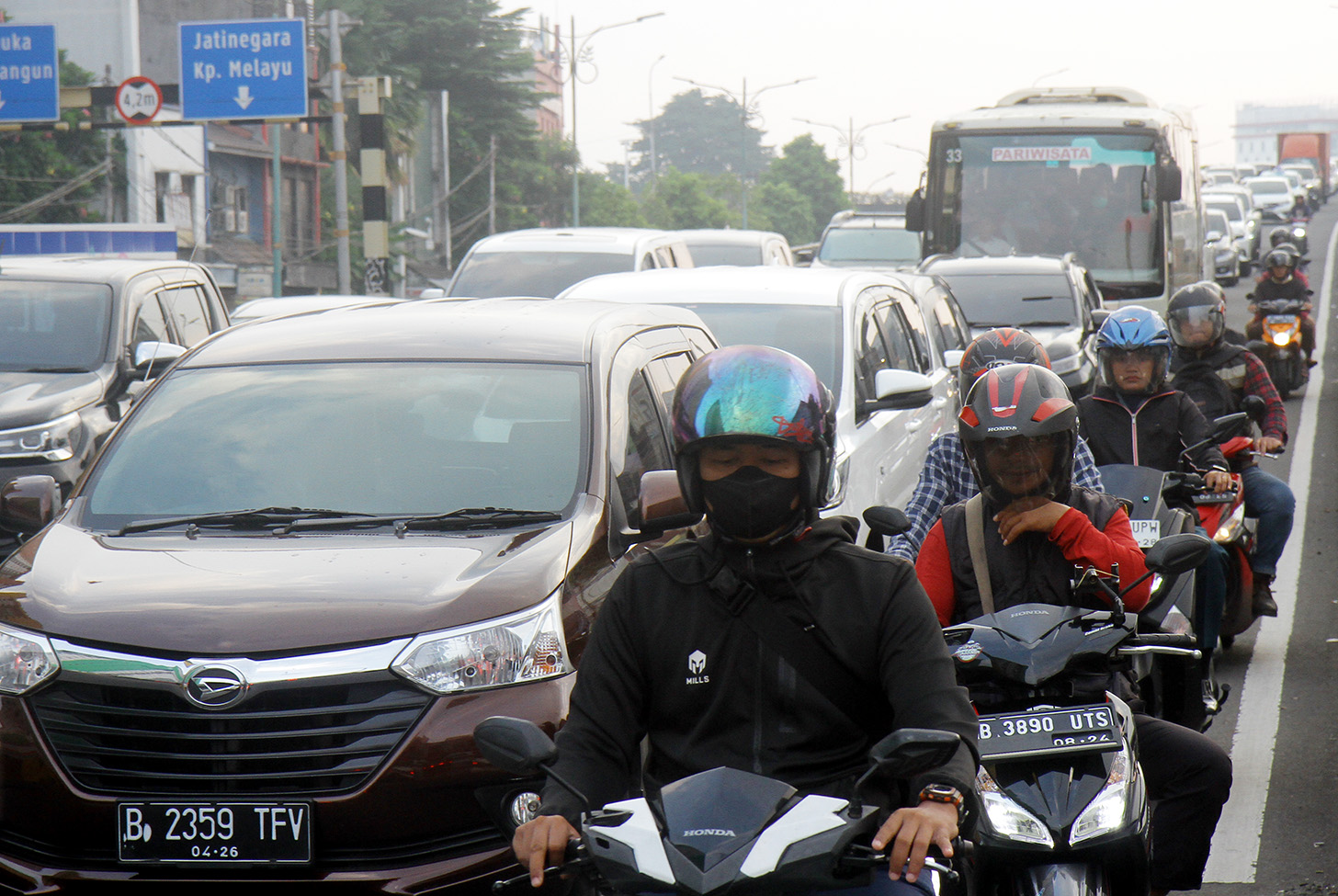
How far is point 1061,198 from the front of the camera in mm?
20188

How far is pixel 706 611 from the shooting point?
2947mm

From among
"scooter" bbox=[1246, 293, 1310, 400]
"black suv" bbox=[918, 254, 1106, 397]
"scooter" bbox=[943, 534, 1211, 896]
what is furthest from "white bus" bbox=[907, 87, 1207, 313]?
"scooter" bbox=[943, 534, 1211, 896]

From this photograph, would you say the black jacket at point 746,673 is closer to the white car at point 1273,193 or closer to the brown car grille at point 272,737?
the brown car grille at point 272,737

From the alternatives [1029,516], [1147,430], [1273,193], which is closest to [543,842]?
[1029,516]

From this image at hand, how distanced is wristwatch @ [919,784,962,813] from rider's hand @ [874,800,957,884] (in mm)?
54

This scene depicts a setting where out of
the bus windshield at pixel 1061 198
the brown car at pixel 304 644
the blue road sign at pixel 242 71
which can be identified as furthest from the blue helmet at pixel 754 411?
the blue road sign at pixel 242 71

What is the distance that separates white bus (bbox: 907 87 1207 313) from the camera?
19.9 metres

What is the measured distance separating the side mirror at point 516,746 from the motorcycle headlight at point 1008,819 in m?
1.09

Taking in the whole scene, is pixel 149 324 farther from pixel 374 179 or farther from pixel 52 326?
pixel 374 179

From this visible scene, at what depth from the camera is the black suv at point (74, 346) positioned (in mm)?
9625

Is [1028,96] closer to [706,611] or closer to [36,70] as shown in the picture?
[36,70]

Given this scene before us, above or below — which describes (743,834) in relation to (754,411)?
below

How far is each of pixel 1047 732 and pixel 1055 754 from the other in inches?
2.1

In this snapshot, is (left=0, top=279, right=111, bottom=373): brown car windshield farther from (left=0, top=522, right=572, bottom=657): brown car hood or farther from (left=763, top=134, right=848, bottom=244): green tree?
(left=763, top=134, right=848, bottom=244): green tree
